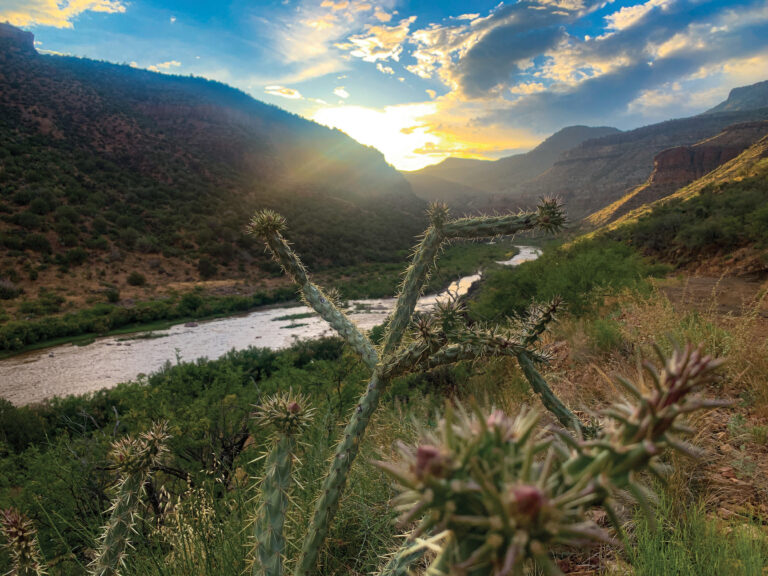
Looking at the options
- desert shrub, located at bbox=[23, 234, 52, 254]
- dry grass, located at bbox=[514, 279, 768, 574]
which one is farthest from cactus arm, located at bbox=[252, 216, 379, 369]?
desert shrub, located at bbox=[23, 234, 52, 254]

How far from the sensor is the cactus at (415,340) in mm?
1899

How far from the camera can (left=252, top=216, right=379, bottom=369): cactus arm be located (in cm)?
239

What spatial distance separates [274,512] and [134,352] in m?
16.1

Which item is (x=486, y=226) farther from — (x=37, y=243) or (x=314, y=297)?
(x=37, y=243)

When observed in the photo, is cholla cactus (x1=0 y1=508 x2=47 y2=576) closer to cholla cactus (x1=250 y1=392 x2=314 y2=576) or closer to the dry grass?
cholla cactus (x1=250 y1=392 x2=314 y2=576)

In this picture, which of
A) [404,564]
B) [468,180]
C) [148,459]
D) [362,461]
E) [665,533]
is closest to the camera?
[404,564]

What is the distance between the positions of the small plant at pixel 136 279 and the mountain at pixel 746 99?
516 feet

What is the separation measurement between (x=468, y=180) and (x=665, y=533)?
178 m

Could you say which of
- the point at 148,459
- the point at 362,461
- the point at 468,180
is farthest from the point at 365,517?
the point at 468,180

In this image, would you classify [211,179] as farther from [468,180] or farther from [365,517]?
[468,180]

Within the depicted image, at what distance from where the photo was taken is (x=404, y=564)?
63.1 inches

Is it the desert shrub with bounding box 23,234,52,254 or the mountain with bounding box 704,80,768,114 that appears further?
the mountain with bounding box 704,80,768,114

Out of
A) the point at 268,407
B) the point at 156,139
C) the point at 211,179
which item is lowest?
the point at 268,407

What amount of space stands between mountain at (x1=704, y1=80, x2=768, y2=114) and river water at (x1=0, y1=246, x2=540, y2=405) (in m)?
153
